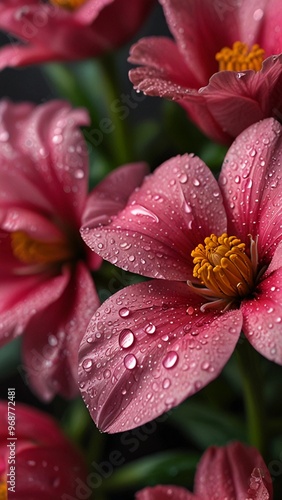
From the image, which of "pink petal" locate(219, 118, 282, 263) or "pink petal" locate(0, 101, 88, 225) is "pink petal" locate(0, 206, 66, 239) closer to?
"pink petal" locate(0, 101, 88, 225)

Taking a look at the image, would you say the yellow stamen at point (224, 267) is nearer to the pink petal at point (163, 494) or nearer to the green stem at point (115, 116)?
the pink petal at point (163, 494)

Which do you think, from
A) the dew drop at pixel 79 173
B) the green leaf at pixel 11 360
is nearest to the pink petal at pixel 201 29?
the dew drop at pixel 79 173

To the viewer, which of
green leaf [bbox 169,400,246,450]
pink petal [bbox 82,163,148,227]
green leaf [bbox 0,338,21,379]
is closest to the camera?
pink petal [bbox 82,163,148,227]

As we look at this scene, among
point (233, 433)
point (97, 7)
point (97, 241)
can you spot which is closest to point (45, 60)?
point (97, 7)

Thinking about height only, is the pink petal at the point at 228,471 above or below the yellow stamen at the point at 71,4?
below

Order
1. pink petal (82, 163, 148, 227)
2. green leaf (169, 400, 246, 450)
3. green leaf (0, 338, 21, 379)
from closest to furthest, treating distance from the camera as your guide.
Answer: pink petal (82, 163, 148, 227) → green leaf (169, 400, 246, 450) → green leaf (0, 338, 21, 379)

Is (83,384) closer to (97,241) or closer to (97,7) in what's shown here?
(97,241)

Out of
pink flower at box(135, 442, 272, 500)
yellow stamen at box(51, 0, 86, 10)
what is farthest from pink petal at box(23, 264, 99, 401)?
yellow stamen at box(51, 0, 86, 10)
